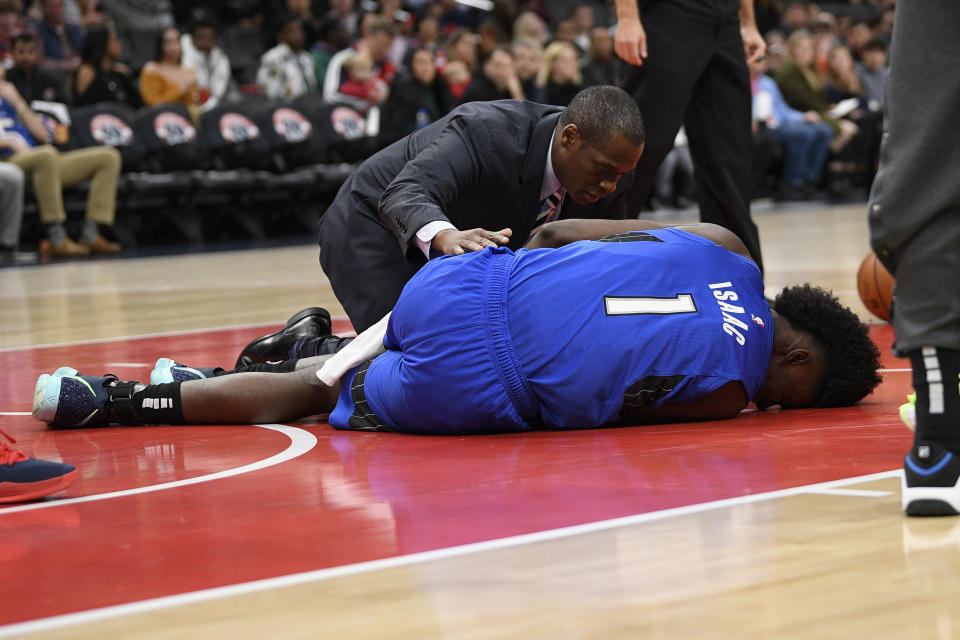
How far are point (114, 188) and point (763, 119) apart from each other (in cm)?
708

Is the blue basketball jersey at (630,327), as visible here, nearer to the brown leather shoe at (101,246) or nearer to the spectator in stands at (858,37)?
the brown leather shoe at (101,246)

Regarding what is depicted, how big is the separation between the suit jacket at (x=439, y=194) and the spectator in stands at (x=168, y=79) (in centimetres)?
801

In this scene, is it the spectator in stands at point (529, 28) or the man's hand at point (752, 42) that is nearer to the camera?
the man's hand at point (752, 42)

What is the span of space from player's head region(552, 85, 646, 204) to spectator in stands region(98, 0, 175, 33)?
10.4 metres

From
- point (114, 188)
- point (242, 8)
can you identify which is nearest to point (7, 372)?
point (114, 188)

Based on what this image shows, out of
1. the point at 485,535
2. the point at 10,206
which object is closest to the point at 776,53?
the point at 10,206

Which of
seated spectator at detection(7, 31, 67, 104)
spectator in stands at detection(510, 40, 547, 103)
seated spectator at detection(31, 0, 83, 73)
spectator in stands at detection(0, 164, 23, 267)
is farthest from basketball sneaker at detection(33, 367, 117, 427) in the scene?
spectator in stands at detection(510, 40, 547, 103)

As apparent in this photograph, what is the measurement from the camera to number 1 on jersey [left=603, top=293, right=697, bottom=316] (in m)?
3.05

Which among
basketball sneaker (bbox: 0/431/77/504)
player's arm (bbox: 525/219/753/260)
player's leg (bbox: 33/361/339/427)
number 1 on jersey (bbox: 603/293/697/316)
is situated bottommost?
player's leg (bbox: 33/361/339/427)

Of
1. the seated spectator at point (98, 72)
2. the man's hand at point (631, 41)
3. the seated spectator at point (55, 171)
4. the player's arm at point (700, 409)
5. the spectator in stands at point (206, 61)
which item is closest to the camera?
the player's arm at point (700, 409)

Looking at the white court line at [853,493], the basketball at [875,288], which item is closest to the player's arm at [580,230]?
the white court line at [853,493]

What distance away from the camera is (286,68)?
1302cm

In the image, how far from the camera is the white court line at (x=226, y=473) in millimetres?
2607

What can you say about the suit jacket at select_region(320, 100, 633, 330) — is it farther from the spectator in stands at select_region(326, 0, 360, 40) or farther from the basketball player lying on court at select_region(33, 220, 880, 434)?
the spectator in stands at select_region(326, 0, 360, 40)
